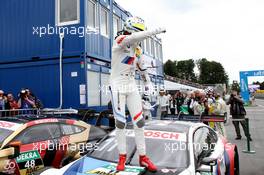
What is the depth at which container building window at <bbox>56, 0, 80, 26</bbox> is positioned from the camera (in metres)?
9.16

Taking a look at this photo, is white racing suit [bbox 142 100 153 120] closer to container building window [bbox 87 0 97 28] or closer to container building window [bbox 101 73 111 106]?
container building window [bbox 101 73 111 106]

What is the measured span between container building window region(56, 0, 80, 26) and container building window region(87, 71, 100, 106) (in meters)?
1.63

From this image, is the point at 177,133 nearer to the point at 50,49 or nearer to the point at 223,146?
the point at 223,146

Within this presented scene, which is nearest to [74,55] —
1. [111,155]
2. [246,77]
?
[111,155]

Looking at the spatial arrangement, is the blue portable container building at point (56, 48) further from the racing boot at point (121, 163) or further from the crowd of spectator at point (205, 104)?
the racing boot at point (121, 163)

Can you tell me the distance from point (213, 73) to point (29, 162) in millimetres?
92890

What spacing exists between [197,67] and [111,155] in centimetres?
9984

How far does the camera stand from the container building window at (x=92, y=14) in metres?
9.34

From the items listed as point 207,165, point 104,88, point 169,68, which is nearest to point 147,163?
point 207,165

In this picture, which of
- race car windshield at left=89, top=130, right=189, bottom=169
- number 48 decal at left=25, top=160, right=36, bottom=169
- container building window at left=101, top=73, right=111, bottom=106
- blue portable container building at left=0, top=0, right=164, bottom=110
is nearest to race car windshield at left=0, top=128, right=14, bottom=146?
number 48 decal at left=25, top=160, right=36, bottom=169

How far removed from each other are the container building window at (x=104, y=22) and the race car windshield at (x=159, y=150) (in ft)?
20.4

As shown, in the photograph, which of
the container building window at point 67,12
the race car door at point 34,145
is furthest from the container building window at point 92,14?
the race car door at point 34,145

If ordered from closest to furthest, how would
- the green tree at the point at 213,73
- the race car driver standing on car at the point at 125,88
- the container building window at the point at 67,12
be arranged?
the race car driver standing on car at the point at 125,88 → the container building window at the point at 67,12 → the green tree at the point at 213,73

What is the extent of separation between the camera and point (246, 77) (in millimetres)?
29828
